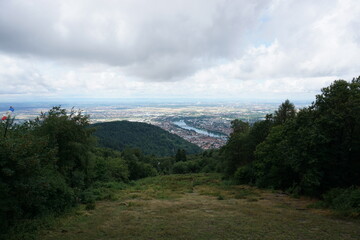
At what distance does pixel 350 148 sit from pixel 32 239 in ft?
54.8

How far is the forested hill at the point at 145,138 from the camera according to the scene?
112188mm

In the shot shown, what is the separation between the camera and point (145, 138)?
122500 mm

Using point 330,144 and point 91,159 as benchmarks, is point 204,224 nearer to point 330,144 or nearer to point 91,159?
point 330,144

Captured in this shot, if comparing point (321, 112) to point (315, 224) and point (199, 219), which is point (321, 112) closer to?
point (315, 224)

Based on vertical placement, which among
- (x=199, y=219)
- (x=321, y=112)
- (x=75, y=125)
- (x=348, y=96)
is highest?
(x=348, y=96)

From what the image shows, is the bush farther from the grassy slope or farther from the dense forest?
the grassy slope

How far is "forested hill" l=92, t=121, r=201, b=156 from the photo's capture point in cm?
11219

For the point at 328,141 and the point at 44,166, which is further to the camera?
the point at 328,141

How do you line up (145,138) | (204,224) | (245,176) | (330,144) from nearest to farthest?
(204,224)
(330,144)
(245,176)
(145,138)

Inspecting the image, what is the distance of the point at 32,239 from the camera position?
744cm

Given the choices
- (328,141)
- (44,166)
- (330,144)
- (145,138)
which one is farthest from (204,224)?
(145,138)

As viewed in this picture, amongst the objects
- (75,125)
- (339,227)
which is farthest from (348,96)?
(75,125)

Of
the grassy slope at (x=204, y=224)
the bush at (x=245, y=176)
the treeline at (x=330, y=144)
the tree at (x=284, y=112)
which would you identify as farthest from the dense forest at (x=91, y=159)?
the tree at (x=284, y=112)

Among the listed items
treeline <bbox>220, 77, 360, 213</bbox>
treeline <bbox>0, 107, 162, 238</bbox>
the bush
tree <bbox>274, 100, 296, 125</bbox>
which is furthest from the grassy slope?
tree <bbox>274, 100, 296, 125</bbox>
